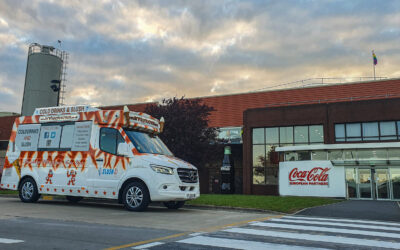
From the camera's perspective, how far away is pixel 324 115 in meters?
27.5

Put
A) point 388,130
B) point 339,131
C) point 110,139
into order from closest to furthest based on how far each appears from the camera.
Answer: point 110,139 < point 388,130 < point 339,131

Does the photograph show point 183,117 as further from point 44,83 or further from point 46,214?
point 44,83

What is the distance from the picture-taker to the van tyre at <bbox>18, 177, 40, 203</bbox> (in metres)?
13.4

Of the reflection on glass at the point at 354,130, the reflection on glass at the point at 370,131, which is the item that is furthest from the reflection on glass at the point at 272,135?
the reflection on glass at the point at 370,131

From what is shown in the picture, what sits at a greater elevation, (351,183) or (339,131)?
(339,131)

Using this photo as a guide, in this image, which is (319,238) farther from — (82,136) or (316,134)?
(316,134)

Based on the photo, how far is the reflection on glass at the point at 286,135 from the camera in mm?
28723

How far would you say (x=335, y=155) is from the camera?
2420cm

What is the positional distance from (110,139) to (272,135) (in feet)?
64.5

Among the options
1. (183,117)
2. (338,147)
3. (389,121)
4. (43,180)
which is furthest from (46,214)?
(389,121)

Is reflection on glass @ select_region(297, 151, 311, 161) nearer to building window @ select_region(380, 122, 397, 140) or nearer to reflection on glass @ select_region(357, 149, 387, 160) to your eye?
reflection on glass @ select_region(357, 149, 387, 160)

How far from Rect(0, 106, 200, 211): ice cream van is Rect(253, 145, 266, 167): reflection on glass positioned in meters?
17.7

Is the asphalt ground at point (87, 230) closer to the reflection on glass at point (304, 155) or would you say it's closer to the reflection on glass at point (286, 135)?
the reflection on glass at point (304, 155)

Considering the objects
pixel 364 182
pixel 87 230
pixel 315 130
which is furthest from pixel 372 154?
pixel 87 230
